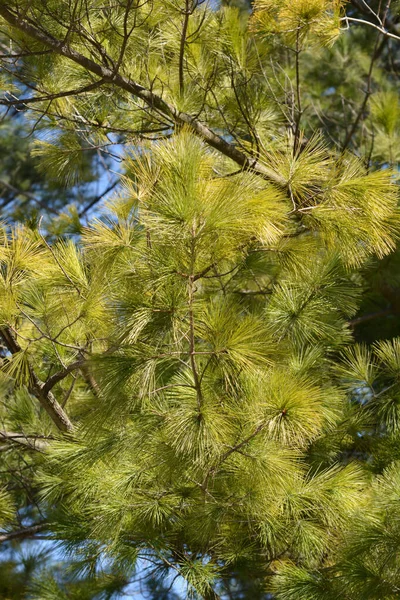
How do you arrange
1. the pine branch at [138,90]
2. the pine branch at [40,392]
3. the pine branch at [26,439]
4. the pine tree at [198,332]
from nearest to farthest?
the pine tree at [198,332] < the pine branch at [138,90] < the pine branch at [40,392] < the pine branch at [26,439]

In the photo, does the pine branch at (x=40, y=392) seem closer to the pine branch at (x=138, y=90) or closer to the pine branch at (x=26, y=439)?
the pine branch at (x=26, y=439)

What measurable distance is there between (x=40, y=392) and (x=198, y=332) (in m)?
0.76

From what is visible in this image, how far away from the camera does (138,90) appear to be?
258 centimetres

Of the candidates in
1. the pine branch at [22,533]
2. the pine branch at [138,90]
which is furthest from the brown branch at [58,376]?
the pine branch at [138,90]

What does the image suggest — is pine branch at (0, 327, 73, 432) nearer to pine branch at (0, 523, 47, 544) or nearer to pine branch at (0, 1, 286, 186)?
pine branch at (0, 523, 47, 544)

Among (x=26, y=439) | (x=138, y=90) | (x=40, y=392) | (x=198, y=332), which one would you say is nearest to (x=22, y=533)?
(x=26, y=439)

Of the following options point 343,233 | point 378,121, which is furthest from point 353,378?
point 378,121

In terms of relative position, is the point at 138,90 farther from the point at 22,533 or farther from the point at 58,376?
the point at 22,533

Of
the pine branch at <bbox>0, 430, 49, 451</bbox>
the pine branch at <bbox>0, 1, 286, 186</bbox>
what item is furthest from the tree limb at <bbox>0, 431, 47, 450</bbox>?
the pine branch at <bbox>0, 1, 286, 186</bbox>

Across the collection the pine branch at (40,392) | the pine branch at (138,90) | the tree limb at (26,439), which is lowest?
the tree limb at (26,439)

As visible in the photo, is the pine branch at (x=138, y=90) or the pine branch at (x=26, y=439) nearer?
the pine branch at (x=138, y=90)

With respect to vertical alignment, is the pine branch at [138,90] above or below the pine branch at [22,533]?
above

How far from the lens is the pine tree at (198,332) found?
204 cm

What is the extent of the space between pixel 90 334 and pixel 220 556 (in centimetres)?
71
